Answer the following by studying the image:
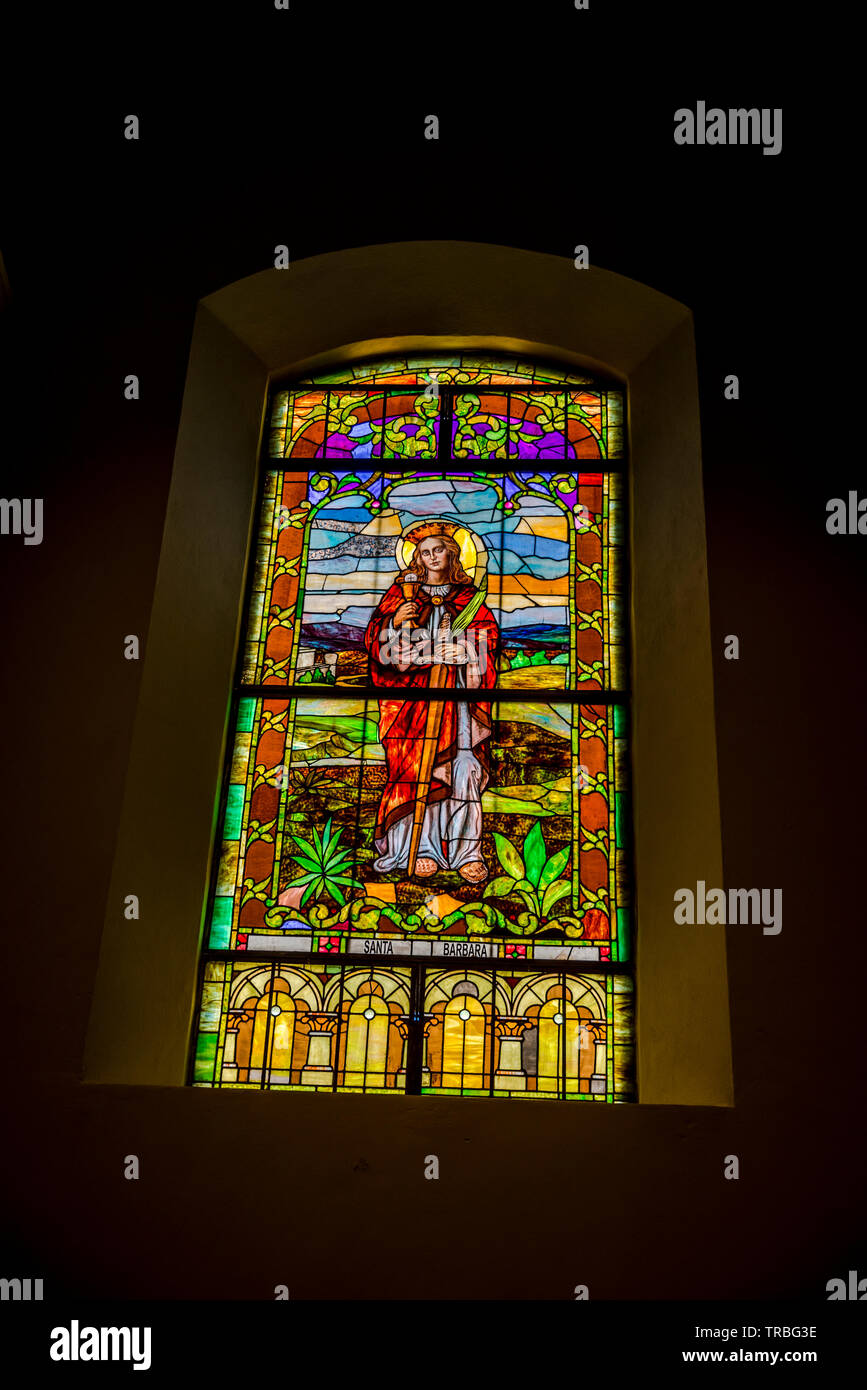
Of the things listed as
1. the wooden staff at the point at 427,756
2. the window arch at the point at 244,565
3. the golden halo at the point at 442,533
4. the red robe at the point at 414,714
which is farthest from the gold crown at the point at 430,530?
the window arch at the point at 244,565

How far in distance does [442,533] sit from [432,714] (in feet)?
2.43

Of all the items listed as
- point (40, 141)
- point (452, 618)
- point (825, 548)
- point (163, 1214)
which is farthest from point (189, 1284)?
point (40, 141)

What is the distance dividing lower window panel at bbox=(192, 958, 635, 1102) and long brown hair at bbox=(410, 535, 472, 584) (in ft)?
4.59

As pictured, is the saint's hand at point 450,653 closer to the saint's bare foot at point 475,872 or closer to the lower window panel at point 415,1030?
the saint's bare foot at point 475,872

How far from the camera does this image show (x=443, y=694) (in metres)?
4.72

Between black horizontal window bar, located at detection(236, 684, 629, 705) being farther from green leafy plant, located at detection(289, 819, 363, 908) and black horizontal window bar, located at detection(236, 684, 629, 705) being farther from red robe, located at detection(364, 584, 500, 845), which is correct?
green leafy plant, located at detection(289, 819, 363, 908)

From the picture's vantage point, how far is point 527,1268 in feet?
11.6

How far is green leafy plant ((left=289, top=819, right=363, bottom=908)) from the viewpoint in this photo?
174 inches

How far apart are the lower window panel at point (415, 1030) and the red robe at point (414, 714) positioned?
20.8 inches

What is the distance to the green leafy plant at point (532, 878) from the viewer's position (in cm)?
436

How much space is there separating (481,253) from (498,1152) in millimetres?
3127

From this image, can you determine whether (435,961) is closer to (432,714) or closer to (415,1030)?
(415,1030)

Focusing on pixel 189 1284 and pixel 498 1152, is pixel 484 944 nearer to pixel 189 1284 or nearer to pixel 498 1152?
pixel 498 1152
